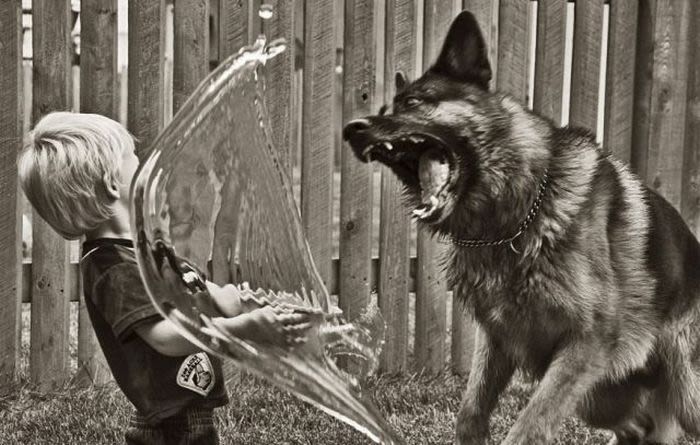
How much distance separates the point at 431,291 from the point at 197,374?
231cm

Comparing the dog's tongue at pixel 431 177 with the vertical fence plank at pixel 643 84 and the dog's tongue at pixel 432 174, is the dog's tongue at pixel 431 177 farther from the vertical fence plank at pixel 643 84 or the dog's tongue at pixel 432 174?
the vertical fence plank at pixel 643 84

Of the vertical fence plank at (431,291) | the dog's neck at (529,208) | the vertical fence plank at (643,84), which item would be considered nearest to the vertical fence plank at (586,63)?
the vertical fence plank at (643,84)

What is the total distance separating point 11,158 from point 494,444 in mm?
2310

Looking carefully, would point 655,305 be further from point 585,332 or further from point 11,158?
point 11,158

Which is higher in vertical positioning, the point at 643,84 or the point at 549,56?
the point at 549,56

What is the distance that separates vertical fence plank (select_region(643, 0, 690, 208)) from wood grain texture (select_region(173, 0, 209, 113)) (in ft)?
7.53

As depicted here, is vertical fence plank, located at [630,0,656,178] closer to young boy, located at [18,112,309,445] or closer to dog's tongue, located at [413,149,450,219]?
dog's tongue, located at [413,149,450,219]

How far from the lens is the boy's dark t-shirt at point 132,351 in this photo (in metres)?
2.97

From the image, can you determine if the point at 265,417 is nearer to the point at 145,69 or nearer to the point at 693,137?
the point at 145,69

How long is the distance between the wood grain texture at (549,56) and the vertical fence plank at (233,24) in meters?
1.46

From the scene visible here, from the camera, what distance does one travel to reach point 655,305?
3.82m

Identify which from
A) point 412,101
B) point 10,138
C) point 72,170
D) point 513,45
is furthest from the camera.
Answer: point 513,45

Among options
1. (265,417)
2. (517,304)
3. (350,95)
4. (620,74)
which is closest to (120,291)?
(517,304)

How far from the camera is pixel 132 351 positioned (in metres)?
3.09
